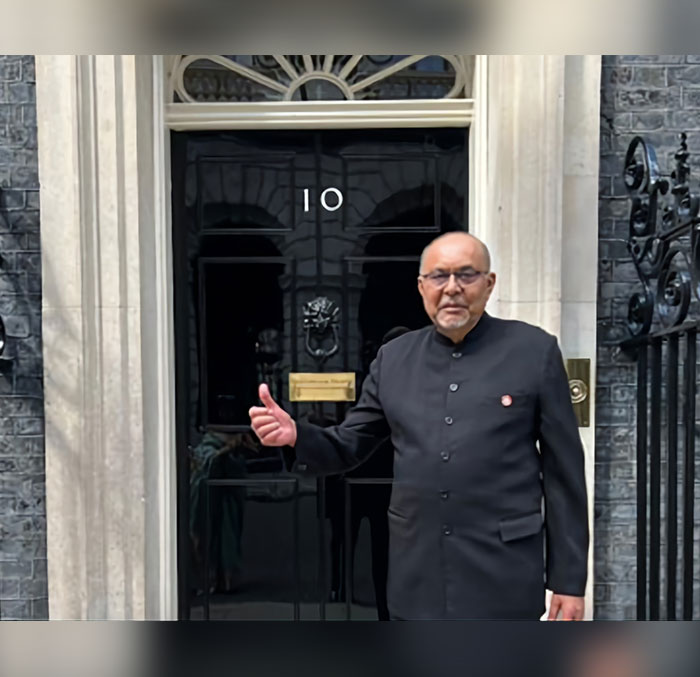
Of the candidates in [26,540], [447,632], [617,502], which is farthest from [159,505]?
[447,632]

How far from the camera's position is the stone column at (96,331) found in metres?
2.54

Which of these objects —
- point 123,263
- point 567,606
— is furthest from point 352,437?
point 123,263

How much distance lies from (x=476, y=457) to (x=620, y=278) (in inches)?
49.4

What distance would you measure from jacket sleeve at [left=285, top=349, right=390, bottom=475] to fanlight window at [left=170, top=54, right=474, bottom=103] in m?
1.33

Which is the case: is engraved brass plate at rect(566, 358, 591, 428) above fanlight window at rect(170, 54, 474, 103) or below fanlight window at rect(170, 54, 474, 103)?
below

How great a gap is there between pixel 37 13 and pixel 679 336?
220cm

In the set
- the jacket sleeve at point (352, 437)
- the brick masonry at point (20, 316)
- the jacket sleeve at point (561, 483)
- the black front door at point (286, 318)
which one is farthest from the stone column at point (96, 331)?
the jacket sleeve at point (561, 483)

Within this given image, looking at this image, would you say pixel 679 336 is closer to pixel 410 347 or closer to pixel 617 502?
pixel 617 502

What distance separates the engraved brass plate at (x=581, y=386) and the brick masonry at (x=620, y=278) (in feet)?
0.34

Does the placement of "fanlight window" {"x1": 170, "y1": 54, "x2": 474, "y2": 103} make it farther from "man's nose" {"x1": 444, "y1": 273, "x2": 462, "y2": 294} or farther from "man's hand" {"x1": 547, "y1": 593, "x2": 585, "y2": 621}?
"man's hand" {"x1": 547, "y1": 593, "x2": 585, "y2": 621}

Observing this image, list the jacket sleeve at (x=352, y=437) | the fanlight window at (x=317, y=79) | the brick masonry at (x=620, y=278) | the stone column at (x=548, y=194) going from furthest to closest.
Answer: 1. the fanlight window at (x=317, y=79)
2. the brick masonry at (x=620, y=278)
3. the stone column at (x=548, y=194)
4. the jacket sleeve at (x=352, y=437)

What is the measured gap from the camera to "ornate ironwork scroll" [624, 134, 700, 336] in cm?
234

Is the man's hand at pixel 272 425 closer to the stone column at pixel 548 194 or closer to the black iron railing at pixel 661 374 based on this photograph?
the stone column at pixel 548 194

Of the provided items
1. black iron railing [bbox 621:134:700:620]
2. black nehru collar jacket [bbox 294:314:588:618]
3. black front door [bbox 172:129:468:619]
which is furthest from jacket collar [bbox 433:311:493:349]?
black front door [bbox 172:129:468:619]
